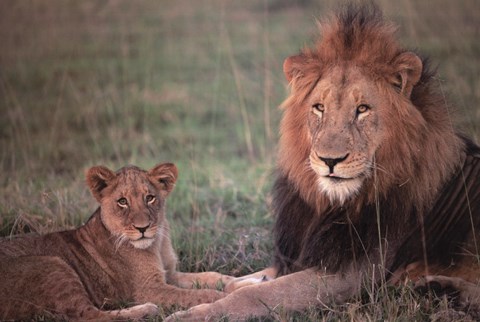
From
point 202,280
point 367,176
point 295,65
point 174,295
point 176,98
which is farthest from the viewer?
point 176,98

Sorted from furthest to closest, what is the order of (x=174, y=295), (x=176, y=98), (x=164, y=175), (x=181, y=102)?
1. (x=176, y=98)
2. (x=181, y=102)
3. (x=164, y=175)
4. (x=174, y=295)

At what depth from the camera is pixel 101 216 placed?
4547 mm

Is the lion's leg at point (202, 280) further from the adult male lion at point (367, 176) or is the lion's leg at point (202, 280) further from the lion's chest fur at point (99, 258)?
the adult male lion at point (367, 176)

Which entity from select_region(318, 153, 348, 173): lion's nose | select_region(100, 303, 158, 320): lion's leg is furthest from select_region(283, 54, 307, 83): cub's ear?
select_region(100, 303, 158, 320): lion's leg

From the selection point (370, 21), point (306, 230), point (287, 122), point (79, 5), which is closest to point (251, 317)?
point (306, 230)

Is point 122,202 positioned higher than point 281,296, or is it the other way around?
point 122,202

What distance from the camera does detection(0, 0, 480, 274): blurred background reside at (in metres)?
5.69

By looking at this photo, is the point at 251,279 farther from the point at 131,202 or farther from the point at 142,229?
the point at 131,202

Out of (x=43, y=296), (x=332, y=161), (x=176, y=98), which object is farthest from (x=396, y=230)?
(x=176, y=98)

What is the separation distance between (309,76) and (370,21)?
16.2 inches

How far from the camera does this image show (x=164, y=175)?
15.1 ft

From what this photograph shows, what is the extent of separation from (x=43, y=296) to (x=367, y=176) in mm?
1640

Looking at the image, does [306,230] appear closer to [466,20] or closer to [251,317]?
[251,317]

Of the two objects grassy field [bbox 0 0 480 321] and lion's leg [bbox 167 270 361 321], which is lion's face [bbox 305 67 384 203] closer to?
lion's leg [bbox 167 270 361 321]
